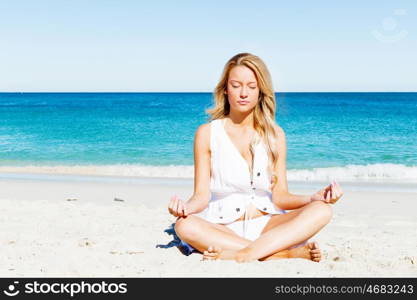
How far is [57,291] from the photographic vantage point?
11.2ft

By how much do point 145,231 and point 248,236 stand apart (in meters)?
1.57

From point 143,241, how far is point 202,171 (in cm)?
112

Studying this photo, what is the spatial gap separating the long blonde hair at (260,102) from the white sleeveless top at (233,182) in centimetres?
7

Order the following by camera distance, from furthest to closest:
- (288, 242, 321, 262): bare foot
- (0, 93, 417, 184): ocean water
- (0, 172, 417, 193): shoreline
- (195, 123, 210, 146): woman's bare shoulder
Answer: (0, 93, 417, 184): ocean water
(0, 172, 417, 193): shoreline
(195, 123, 210, 146): woman's bare shoulder
(288, 242, 321, 262): bare foot

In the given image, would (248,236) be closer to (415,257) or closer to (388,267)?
(388,267)

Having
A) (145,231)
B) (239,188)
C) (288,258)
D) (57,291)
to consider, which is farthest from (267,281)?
(145,231)

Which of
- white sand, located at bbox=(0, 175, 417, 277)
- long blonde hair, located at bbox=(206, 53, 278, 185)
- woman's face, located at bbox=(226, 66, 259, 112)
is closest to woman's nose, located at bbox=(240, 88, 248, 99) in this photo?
woman's face, located at bbox=(226, 66, 259, 112)

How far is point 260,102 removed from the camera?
177 inches

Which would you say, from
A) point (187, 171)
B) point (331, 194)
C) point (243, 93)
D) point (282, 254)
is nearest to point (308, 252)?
point (282, 254)

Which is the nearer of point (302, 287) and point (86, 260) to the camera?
point (302, 287)

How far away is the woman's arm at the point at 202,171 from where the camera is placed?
427cm

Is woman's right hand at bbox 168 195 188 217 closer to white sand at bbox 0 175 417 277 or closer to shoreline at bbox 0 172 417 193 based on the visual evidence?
white sand at bbox 0 175 417 277

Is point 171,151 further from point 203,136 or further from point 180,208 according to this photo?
point 180,208

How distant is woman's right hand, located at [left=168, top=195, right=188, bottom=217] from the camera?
389 centimetres
